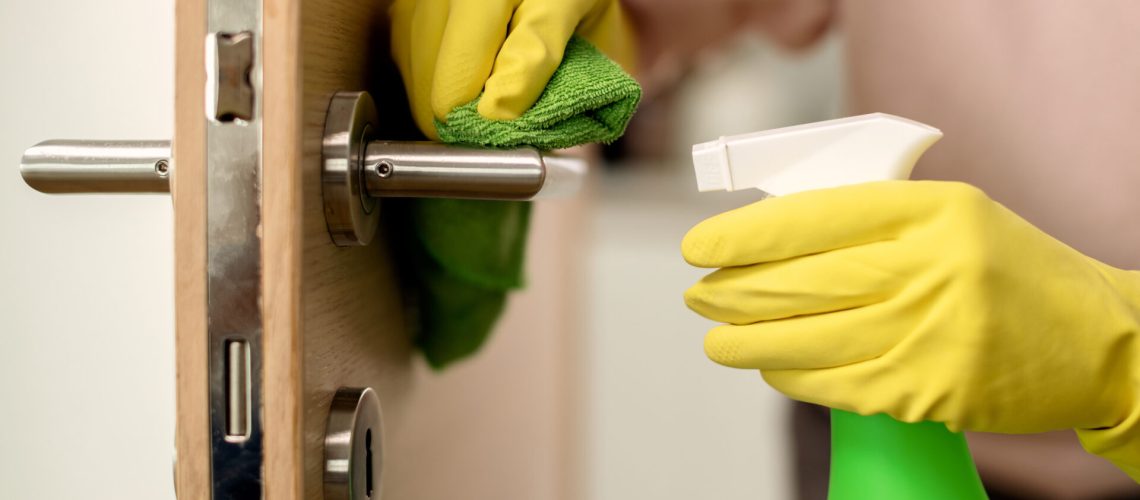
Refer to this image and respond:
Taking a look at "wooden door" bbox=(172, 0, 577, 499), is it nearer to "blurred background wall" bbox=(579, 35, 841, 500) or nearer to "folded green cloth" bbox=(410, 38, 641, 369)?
"folded green cloth" bbox=(410, 38, 641, 369)

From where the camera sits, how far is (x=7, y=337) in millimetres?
414

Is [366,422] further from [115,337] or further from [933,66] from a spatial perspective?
[933,66]

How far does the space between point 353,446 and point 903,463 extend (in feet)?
0.72

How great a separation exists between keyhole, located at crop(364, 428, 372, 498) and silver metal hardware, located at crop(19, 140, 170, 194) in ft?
0.39

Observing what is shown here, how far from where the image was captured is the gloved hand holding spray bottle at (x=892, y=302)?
0.98 feet

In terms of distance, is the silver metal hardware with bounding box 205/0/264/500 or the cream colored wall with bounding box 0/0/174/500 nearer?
the silver metal hardware with bounding box 205/0/264/500

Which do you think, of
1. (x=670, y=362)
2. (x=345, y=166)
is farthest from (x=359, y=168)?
(x=670, y=362)

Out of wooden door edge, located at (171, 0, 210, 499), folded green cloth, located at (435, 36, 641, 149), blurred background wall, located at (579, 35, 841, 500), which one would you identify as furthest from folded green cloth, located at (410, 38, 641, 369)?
blurred background wall, located at (579, 35, 841, 500)

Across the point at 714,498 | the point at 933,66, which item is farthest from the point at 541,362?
the point at 714,498

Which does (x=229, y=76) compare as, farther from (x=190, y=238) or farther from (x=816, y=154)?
(x=816, y=154)

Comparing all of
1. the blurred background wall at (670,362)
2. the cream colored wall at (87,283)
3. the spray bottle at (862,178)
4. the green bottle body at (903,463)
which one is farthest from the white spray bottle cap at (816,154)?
the blurred background wall at (670,362)

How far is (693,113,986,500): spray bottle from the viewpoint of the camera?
30 centimetres

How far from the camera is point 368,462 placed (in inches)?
12.0

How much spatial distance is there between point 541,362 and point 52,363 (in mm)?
551
